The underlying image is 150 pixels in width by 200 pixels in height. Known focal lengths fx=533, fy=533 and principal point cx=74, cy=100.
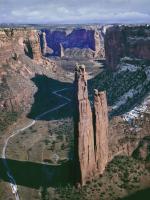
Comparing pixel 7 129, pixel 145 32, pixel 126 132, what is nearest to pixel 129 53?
pixel 145 32

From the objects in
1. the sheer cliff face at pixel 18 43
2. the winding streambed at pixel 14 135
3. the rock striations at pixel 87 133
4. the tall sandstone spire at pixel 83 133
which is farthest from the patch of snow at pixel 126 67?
the tall sandstone spire at pixel 83 133

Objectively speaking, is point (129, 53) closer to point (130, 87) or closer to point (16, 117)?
point (130, 87)

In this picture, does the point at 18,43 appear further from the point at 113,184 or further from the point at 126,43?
the point at 113,184

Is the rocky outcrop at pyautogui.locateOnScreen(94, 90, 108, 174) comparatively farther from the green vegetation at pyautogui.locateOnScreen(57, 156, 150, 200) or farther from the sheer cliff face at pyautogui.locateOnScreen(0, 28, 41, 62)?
the sheer cliff face at pyautogui.locateOnScreen(0, 28, 41, 62)

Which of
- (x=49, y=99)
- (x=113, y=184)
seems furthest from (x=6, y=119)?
(x=113, y=184)

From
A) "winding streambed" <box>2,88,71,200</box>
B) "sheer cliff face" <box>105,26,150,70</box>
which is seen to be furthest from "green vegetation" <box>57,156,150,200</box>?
"sheer cliff face" <box>105,26,150,70</box>

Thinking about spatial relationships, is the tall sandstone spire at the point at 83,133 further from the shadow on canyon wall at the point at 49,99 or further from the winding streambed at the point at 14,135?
the shadow on canyon wall at the point at 49,99
